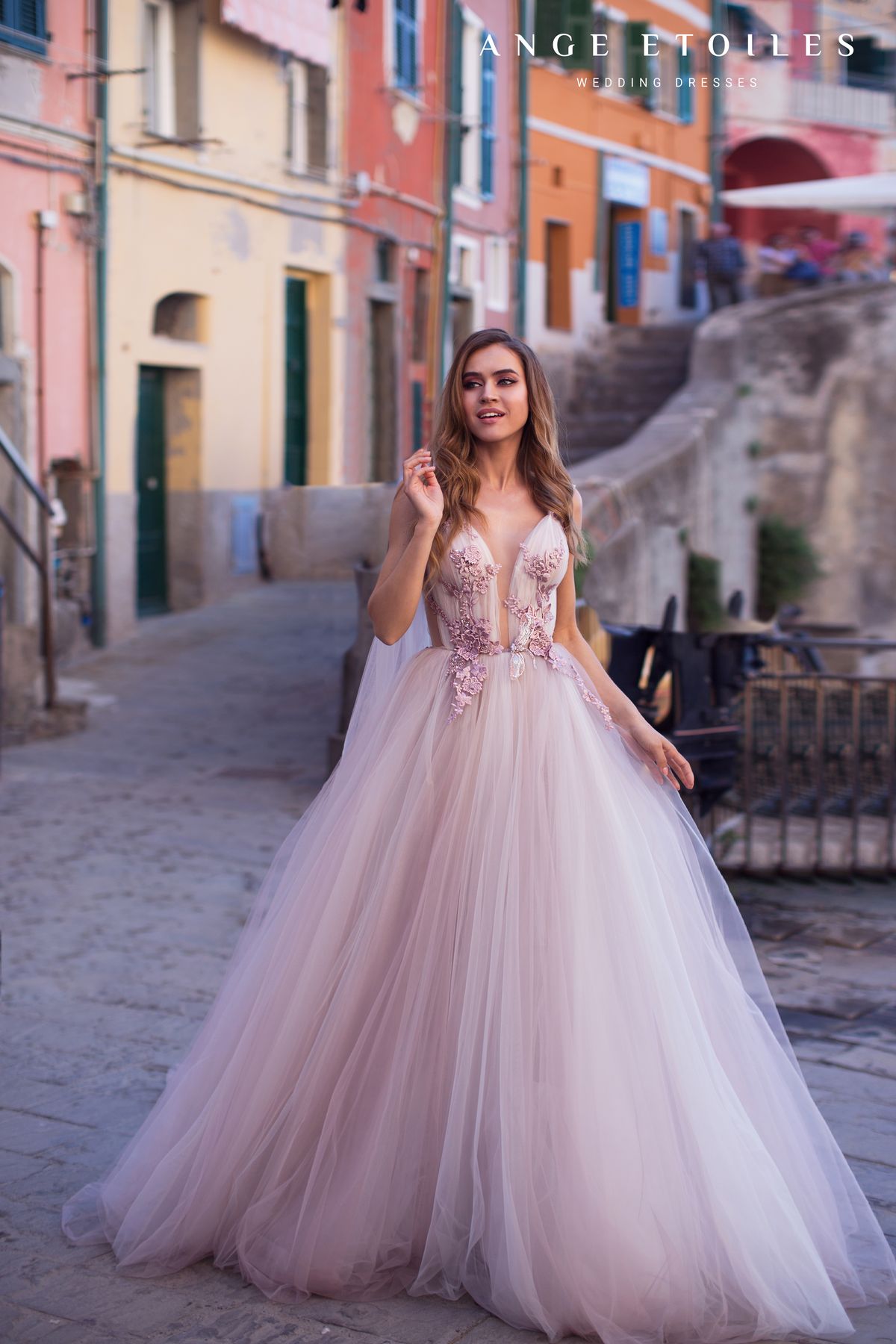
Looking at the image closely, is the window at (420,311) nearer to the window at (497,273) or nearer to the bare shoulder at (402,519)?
the window at (497,273)

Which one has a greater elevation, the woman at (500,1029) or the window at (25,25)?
the window at (25,25)

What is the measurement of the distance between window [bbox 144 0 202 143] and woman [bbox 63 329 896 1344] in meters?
8.60

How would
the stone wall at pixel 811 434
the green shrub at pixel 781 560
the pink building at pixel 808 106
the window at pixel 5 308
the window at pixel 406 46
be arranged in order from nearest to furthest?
1. the window at pixel 5 308
2. the window at pixel 406 46
3. the stone wall at pixel 811 434
4. the green shrub at pixel 781 560
5. the pink building at pixel 808 106

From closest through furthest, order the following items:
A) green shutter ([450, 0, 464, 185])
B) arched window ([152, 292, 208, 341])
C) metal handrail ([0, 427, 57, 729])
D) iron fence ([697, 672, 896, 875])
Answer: iron fence ([697, 672, 896, 875]) < metal handrail ([0, 427, 57, 729]) < arched window ([152, 292, 208, 341]) < green shutter ([450, 0, 464, 185])

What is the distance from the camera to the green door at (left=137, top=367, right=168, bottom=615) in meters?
11.6

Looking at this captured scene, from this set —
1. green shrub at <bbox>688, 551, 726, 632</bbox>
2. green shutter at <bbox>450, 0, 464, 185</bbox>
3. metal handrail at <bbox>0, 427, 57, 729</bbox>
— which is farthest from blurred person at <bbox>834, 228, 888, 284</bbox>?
metal handrail at <bbox>0, 427, 57, 729</bbox>

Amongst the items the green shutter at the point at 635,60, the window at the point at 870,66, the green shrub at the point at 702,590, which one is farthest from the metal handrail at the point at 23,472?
the window at the point at 870,66

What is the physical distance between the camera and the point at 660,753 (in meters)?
3.19

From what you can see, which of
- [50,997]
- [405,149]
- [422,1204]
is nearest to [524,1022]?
[422,1204]

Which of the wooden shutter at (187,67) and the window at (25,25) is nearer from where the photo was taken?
the window at (25,25)

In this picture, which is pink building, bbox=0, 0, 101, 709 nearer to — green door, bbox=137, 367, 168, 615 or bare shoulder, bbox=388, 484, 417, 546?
green door, bbox=137, 367, 168, 615

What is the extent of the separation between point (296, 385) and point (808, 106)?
20253mm

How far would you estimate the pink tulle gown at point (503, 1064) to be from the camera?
106 inches

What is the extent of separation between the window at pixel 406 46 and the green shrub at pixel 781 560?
19.7 ft
